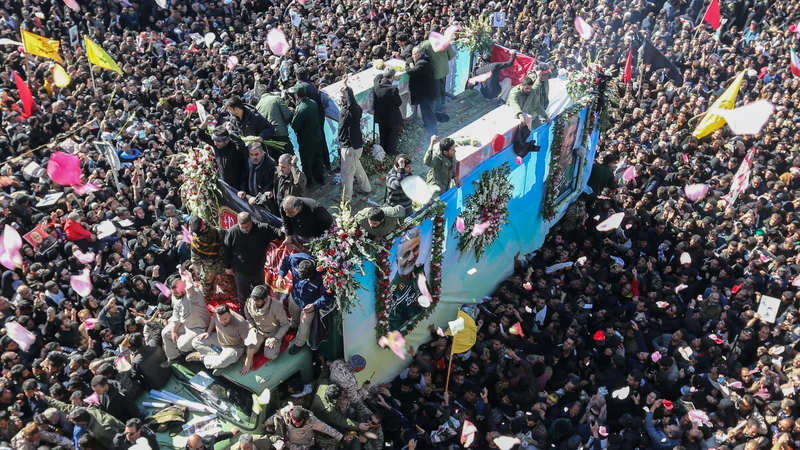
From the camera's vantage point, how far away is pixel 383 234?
891cm

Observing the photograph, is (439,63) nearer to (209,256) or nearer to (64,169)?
(209,256)

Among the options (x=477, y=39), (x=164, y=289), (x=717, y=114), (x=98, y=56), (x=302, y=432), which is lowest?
(x=164, y=289)

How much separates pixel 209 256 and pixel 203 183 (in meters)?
1.08

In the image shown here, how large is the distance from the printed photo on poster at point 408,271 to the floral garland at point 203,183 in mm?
2696

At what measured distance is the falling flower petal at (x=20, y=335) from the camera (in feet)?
31.2

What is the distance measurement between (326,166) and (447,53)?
10.5 ft

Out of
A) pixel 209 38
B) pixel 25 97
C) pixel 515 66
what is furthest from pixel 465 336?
pixel 209 38

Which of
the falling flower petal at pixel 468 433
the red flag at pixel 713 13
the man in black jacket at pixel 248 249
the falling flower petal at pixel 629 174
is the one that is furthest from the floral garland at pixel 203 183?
the red flag at pixel 713 13

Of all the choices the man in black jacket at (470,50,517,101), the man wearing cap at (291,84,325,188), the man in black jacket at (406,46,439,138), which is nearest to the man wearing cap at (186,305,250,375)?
the man wearing cap at (291,84,325,188)

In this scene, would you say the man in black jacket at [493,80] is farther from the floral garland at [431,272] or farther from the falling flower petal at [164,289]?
the falling flower petal at [164,289]

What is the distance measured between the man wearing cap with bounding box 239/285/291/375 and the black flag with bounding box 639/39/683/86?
11982mm

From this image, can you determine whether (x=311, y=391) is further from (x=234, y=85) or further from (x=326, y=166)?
(x=234, y=85)

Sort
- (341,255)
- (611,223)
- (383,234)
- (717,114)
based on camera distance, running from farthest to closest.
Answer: (717,114) → (611,223) → (383,234) → (341,255)

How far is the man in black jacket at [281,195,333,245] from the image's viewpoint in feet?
27.7
